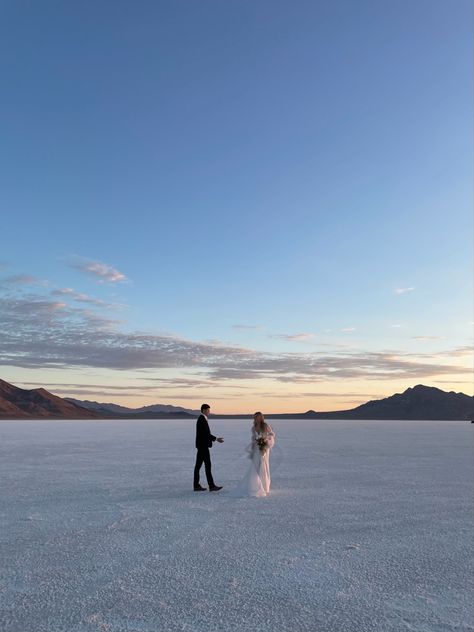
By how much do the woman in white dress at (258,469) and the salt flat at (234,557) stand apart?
38 cm

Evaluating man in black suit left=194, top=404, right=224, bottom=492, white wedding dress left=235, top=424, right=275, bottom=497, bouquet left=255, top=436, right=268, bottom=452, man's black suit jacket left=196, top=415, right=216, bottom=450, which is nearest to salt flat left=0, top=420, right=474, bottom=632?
white wedding dress left=235, top=424, right=275, bottom=497

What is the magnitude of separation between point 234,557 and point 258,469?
188 inches

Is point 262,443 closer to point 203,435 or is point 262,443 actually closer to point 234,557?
point 203,435

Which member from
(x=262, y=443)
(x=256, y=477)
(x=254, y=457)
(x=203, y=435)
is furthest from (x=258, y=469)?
(x=203, y=435)

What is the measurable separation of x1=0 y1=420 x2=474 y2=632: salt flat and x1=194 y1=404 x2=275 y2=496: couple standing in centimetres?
43

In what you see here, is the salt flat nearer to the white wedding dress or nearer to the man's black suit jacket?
the white wedding dress

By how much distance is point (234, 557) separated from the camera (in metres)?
6.70

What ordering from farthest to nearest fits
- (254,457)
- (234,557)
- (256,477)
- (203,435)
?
1. (203,435)
2. (254,457)
3. (256,477)
4. (234,557)

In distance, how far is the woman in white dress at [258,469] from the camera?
1133cm

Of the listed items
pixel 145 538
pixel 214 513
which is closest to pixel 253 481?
pixel 214 513

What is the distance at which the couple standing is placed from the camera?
11367mm

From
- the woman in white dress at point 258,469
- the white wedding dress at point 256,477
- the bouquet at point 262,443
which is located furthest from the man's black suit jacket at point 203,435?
the bouquet at point 262,443

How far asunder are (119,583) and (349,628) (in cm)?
241

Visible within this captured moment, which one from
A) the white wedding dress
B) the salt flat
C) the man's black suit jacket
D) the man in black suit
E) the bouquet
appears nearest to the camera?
the salt flat
